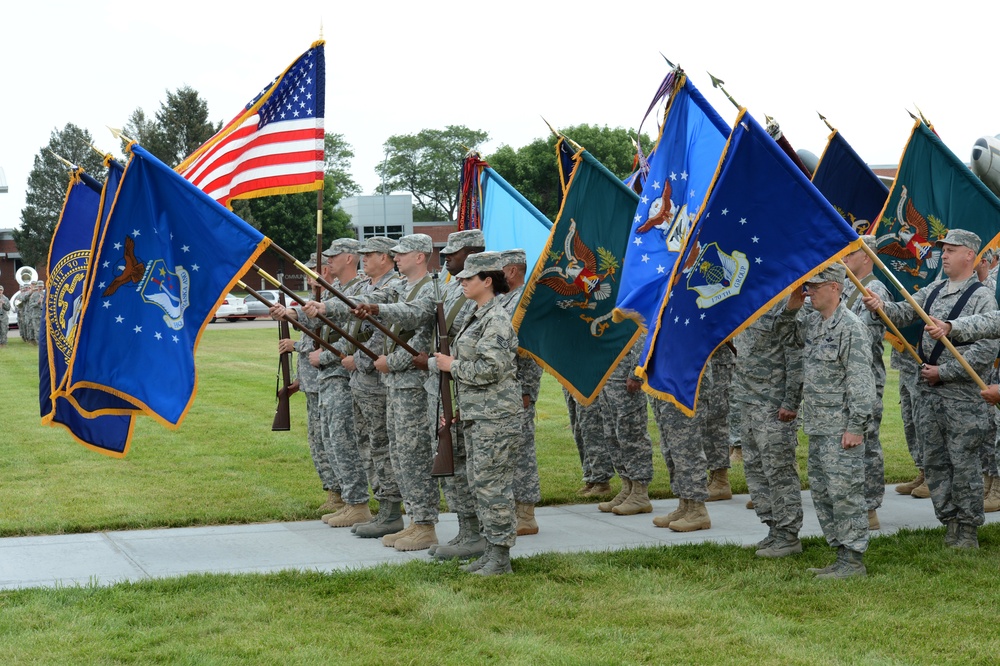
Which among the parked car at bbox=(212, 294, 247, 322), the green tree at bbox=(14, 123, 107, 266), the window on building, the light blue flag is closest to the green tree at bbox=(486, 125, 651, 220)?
the window on building

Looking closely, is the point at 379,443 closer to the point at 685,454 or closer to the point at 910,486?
the point at 685,454

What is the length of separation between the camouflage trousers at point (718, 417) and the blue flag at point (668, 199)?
176cm

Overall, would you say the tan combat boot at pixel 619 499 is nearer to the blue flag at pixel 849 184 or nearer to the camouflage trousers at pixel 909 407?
the camouflage trousers at pixel 909 407

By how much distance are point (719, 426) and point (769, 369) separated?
2321 millimetres

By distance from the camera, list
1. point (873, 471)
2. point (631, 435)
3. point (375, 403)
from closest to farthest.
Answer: point (873, 471) → point (375, 403) → point (631, 435)

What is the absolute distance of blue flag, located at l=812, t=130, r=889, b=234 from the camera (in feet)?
32.6

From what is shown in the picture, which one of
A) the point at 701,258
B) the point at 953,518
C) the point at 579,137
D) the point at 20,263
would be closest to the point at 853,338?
the point at 701,258

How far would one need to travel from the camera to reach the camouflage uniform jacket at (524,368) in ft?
27.1

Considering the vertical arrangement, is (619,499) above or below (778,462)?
below

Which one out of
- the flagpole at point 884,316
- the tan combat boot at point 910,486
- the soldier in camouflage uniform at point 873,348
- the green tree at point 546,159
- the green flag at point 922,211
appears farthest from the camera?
the green tree at point 546,159

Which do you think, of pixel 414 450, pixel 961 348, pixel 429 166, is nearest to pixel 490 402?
pixel 414 450

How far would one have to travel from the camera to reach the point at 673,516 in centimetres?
853

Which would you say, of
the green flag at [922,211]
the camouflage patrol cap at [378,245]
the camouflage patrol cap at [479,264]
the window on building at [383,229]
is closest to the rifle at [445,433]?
the camouflage patrol cap at [479,264]

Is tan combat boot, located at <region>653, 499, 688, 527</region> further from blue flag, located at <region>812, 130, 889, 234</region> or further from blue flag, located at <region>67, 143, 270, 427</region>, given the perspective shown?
blue flag, located at <region>67, 143, 270, 427</region>
